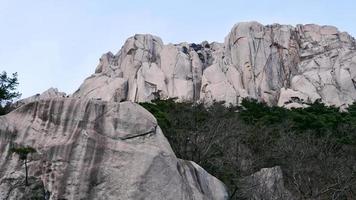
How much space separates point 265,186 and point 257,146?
186 inches

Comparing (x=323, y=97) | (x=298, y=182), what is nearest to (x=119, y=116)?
(x=298, y=182)

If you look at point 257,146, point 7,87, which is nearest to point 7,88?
point 7,87

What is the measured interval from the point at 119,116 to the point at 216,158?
12.2 ft

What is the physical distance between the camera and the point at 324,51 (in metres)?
A: 38.6

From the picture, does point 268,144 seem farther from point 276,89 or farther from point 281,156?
point 276,89

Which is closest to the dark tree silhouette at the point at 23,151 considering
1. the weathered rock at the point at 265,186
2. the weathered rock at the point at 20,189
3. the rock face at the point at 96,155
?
the rock face at the point at 96,155

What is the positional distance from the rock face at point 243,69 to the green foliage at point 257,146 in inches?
492

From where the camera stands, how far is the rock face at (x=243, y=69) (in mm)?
35031

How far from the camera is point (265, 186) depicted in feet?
41.7

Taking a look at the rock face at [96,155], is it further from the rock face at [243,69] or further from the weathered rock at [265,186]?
the rock face at [243,69]

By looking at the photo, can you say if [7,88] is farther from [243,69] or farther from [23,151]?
Answer: [243,69]

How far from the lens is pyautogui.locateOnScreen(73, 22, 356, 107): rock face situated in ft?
115

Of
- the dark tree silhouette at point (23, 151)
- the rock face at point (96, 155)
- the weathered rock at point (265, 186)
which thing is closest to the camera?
the rock face at point (96, 155)

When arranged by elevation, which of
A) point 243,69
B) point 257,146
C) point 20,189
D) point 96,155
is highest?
point 243,69
